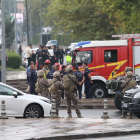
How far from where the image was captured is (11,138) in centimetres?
816

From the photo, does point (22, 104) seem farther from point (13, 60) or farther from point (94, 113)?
point (13, 60)

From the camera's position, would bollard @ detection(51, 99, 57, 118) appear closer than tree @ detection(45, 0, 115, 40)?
Yes

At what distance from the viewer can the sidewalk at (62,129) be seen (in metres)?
8.48

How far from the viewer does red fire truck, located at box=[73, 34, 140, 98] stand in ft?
58.4

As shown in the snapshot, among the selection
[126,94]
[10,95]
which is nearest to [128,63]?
[126,94]

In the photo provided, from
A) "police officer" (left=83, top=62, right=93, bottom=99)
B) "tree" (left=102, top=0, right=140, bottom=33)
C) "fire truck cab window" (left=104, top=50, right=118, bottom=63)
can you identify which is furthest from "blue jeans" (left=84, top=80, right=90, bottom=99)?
"tree" (left=102, top=0, right=140, bottom=33)

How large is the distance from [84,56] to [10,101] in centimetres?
696

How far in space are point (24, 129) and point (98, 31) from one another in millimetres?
27853

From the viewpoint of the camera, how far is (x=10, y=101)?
11.9 metres

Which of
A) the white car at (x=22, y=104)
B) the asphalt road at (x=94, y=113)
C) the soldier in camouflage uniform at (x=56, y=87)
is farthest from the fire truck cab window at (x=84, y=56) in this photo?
the white car at (x=22, y=104)

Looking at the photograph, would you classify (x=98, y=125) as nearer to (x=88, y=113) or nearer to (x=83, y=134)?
(x=83, y=134)

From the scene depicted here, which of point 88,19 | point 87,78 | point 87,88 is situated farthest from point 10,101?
point 88,19

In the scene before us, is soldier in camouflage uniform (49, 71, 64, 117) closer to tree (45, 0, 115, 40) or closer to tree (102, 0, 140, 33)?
tree (102, 0, 140, 33)

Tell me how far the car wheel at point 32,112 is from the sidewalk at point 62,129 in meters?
0.96
